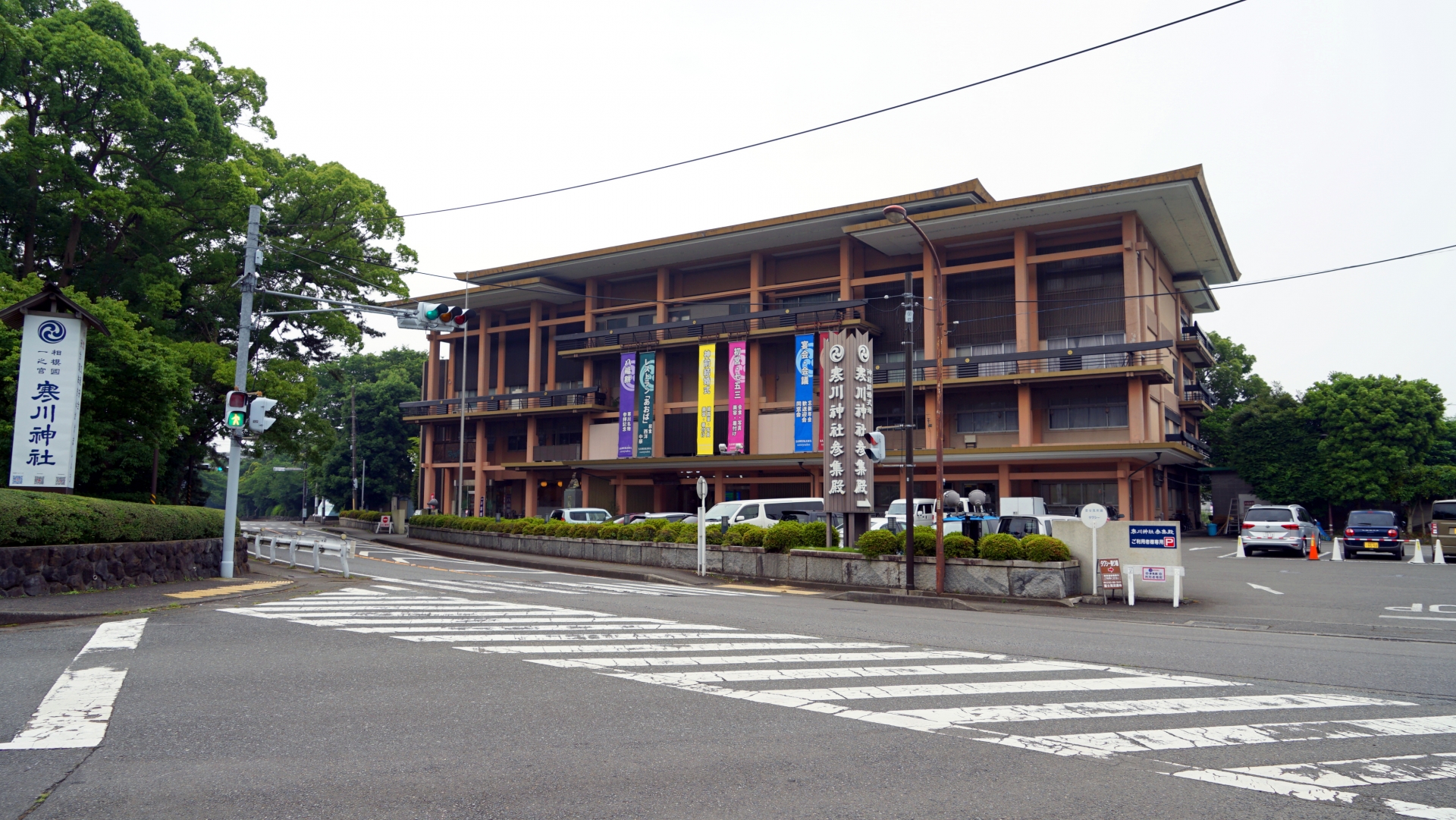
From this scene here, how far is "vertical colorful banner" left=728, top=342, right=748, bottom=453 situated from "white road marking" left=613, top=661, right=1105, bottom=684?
123ft

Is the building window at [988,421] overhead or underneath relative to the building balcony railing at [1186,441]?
overhead

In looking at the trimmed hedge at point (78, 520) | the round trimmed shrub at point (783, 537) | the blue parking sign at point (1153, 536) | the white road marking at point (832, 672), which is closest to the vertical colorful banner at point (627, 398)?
the round trimmed shrub at point (783, 537)

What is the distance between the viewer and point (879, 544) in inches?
837

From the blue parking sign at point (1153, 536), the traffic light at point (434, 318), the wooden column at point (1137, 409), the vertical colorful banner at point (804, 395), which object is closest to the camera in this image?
the traffic light at point (434, 318)

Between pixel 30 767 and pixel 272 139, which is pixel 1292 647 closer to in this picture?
pixel 30 767

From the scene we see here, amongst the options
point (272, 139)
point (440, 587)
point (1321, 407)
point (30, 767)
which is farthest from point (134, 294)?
point (1321, 407)

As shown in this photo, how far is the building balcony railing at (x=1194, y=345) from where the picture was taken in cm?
4788

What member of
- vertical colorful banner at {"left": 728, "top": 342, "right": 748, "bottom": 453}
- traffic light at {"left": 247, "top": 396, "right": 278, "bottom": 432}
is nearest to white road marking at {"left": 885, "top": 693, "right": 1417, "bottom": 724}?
traffic light at {"left": 247, "top": 396, "right": 278, "bottom": 432}

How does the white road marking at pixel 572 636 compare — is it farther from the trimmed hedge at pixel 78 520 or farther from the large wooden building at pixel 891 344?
the large wooden building at pixel 891 344

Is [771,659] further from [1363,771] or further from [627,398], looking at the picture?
[627,398]

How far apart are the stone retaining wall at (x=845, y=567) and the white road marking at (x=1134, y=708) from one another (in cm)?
1101

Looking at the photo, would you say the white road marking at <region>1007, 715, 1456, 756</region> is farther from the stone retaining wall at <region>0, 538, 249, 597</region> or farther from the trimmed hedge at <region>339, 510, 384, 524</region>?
the trimmed hedge at <region>339, 510, 384, 524</region>

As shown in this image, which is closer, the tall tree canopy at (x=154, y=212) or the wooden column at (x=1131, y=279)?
the tall tree canopy at (x=154, y=212)

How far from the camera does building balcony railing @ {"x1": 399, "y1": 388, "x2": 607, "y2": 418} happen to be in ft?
174
